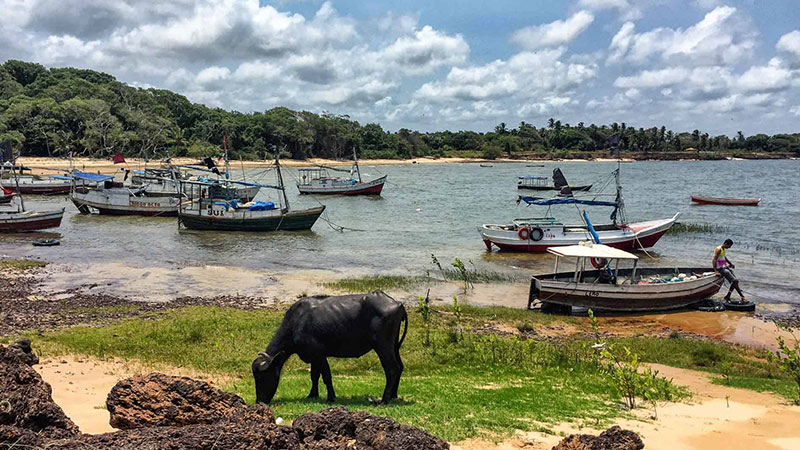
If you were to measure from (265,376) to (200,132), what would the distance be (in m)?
115

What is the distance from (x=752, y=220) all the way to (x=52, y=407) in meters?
50.7

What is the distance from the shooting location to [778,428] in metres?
8.89

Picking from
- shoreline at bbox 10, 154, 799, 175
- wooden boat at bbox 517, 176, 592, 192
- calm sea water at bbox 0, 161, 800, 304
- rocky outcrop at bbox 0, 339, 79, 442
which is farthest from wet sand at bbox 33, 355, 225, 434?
wooden boat at bbox 517, 176, 592, 192

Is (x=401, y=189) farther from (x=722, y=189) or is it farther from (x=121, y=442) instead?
(x=121, y=442)

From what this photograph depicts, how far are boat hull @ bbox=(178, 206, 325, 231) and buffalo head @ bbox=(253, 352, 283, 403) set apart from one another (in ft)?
99.6

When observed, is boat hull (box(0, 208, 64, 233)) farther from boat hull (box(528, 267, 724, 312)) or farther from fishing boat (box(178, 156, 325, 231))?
boat hull (box(528, 267, 724, 312))

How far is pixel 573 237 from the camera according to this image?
98.9ft

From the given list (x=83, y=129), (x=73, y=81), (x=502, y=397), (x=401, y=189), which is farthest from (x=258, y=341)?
(x=73, y=81)

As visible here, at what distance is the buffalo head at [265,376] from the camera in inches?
328

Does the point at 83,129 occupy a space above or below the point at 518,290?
above

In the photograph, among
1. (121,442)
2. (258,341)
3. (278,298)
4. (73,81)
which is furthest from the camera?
(73,81)

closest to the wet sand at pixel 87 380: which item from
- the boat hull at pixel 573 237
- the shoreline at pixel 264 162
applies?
the boat hull at pixel 573 237

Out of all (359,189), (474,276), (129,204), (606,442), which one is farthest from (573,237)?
(359,189)

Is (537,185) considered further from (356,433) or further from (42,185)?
(356,433)
